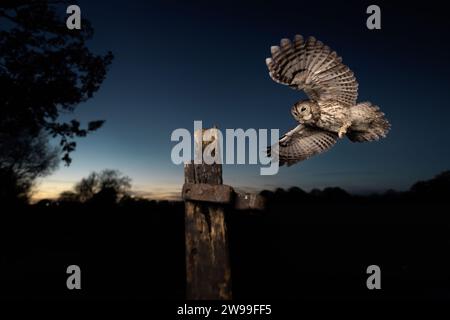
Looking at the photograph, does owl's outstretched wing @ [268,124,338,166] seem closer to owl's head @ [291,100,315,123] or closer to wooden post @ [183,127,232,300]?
owl's head @ [291,100,315,123]

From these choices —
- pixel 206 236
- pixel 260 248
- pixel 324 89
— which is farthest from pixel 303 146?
pixel 260 248

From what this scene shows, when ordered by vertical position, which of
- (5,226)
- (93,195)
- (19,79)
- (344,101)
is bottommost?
(5,226)

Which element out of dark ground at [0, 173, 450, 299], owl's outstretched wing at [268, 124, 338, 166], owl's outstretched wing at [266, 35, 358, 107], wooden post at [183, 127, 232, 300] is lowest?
dark ground at [0, 173, 450, 299]

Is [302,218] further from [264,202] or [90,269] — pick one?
[264,202]

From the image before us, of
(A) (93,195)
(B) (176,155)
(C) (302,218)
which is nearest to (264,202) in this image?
(B) (176,155)

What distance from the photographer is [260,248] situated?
14836 mm

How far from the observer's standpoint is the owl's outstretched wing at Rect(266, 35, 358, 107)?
14.6ft

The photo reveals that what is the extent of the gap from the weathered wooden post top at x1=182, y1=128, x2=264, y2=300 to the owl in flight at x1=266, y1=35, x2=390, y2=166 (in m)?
2.40

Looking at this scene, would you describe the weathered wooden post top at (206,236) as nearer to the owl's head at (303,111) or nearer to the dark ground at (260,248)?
the owl's head at (303,111)

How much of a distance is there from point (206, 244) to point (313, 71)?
10.4 ft

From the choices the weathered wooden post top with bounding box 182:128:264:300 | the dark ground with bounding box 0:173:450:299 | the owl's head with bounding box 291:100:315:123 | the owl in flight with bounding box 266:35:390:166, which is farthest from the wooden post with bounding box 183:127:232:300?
the dark ground with bounding box 0:173:450:299
